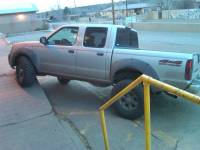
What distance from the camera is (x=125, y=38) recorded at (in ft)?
24.8

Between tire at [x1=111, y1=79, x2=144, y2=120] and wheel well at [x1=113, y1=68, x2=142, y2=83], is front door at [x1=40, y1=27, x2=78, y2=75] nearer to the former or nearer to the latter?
wheel well at [x1=113, y1=68, x2=142, y2=83]

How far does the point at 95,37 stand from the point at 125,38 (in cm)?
68

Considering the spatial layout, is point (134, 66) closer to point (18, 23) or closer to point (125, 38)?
point (125, 38)

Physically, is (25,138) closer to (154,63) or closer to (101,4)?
(154,63)

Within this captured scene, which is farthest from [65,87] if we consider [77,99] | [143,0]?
[143,0]

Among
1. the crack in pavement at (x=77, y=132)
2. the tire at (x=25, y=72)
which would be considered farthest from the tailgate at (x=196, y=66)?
the tire at (x=25, y=72)

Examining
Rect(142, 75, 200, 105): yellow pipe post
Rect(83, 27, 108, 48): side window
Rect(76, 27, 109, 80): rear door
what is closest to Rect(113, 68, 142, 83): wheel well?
Rect(76, 27, 109, 80): rear door

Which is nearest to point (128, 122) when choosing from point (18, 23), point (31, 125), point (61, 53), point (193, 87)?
point (193, 87)

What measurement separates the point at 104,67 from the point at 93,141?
2132mm

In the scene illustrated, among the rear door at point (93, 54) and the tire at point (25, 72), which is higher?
the rear door at point (93, 54)

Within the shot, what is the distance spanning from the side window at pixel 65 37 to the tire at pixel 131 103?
1836 millimetres

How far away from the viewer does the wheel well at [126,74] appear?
6770mm

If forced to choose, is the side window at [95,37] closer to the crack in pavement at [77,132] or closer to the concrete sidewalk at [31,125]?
the concrete sidewalk at [31,125]

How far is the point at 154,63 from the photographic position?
6410mm
